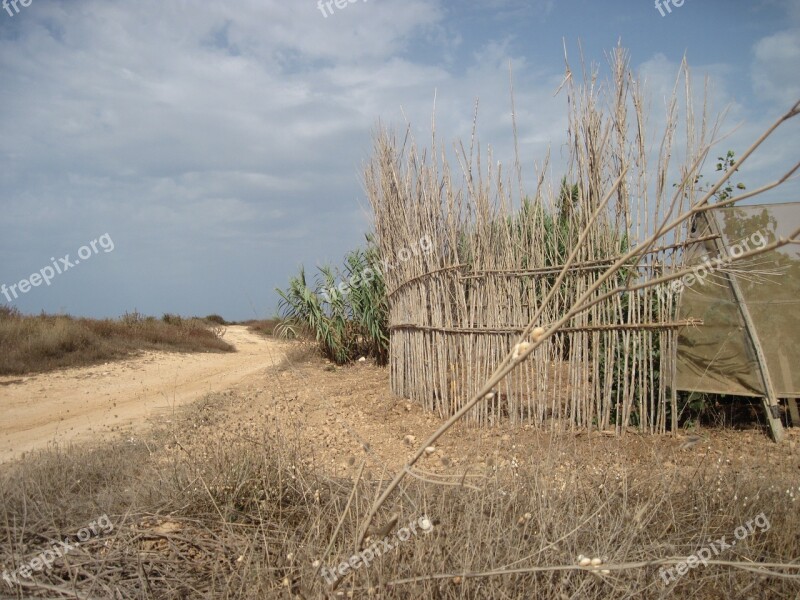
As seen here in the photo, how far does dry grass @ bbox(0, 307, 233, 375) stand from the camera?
995 cm

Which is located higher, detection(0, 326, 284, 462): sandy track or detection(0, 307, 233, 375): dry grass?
detection(0, 307, 233, 375): dry grass

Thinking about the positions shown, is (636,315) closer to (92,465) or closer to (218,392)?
(92,465)

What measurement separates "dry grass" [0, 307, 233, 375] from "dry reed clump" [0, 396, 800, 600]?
741 centimetres

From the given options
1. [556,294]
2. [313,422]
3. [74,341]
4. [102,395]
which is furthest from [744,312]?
[74,341]

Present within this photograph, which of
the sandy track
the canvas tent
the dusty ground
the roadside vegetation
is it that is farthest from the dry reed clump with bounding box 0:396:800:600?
the roadside vegetation

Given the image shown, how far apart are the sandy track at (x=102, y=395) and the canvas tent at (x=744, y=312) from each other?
3.59m

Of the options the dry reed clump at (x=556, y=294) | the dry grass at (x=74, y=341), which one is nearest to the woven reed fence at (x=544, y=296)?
the dry reed clump at (x=556, y=294)

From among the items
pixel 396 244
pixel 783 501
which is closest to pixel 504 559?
pixel 783 501

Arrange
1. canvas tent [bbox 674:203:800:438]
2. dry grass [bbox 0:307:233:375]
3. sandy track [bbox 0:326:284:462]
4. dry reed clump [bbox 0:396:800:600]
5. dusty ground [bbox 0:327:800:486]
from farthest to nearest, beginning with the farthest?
dry grass [bbox 0:307:233:375] < sandy track [bbox 0:326:284:462] < canvas tent [bbox 674:203:800:438] < dusty ground [bbox 0:327:800:486] < dry reed clump [bbox 0:396:800:600]

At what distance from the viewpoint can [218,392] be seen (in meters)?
8.13

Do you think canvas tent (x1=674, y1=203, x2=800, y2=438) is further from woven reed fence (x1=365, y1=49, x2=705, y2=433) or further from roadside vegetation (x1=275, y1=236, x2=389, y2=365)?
roadside vegetation (x1=275, y1=236, x2=389, y2=365)

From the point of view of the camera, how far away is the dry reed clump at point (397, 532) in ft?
7.18

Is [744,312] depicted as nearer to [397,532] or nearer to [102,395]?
[397,532]

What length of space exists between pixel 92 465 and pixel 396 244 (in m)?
4.00
